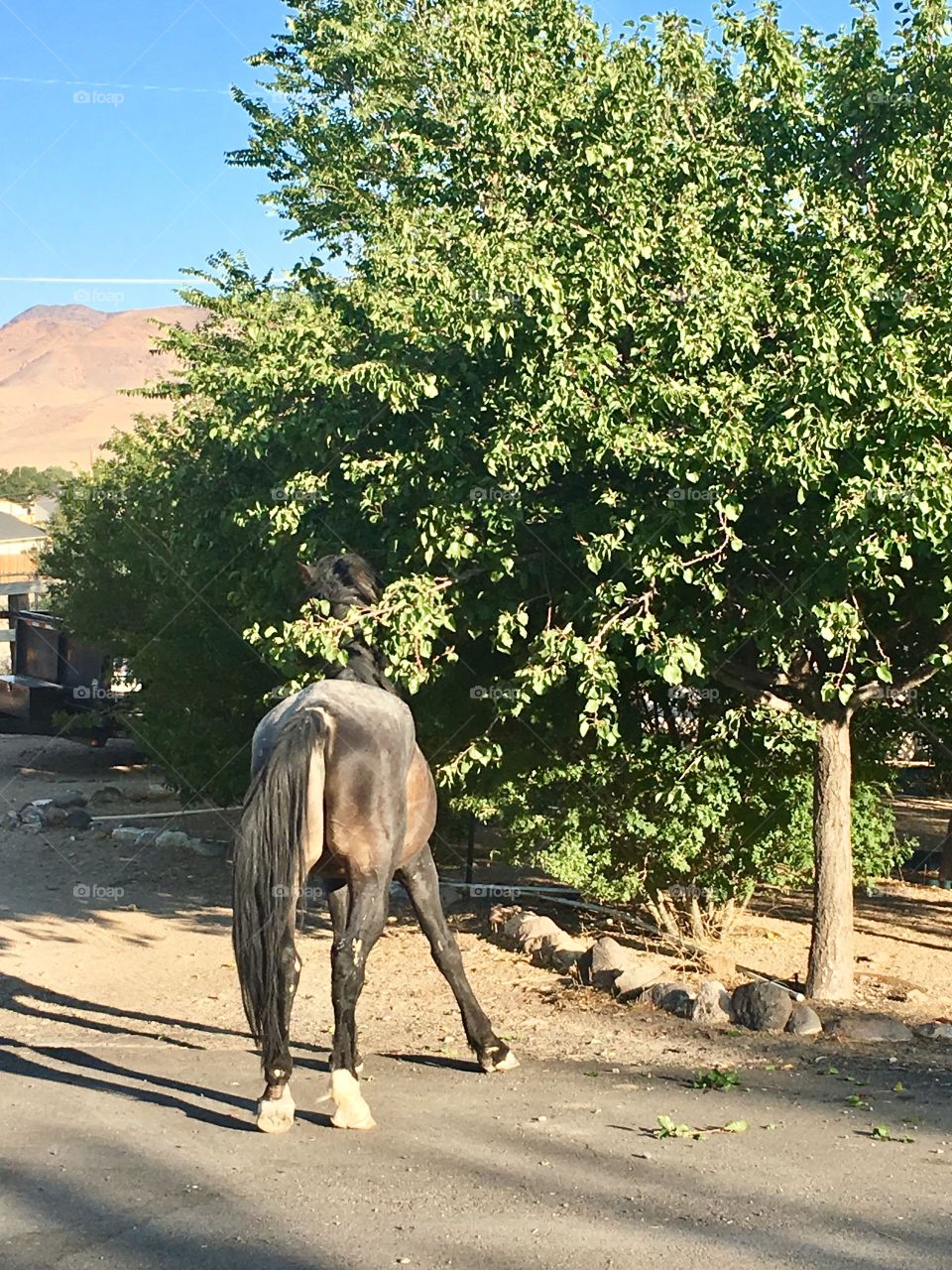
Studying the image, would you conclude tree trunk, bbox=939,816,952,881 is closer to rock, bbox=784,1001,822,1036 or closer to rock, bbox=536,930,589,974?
rock, bbox=536,930,589,974

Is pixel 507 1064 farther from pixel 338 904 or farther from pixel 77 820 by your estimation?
pixel 77 820

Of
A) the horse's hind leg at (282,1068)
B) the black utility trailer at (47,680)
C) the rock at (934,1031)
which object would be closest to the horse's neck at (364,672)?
the horse's hind leg at (282,1068)

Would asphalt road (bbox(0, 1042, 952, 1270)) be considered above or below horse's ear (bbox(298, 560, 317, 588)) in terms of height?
below

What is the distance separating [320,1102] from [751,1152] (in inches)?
91.3

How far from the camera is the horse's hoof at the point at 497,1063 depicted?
8406mm

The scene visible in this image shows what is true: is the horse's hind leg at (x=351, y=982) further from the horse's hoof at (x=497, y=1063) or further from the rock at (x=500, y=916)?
the rock at (x=500, y=916)

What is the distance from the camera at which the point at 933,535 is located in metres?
8.38

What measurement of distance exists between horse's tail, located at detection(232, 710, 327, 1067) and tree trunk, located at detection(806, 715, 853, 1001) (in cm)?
546

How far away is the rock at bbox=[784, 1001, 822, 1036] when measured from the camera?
10.0 meters

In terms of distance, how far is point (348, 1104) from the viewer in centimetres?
692

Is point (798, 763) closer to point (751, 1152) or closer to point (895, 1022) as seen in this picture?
point (895, 1022)

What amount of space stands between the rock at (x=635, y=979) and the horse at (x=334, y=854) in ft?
9.82

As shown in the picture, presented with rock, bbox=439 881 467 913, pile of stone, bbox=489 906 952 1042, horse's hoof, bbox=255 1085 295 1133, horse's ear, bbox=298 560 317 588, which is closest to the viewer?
horse's hoof, bbox=255 1085 295 1133

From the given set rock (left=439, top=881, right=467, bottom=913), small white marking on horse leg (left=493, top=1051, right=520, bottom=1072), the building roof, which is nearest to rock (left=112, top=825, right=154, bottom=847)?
rock (left=439, top=881, right=467, bottom=913)
